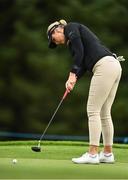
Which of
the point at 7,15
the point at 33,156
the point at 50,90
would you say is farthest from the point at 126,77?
the point at 33,156

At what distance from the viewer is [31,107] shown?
12.7 meters

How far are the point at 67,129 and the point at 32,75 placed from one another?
1.18 metres

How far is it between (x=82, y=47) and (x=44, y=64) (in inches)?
302

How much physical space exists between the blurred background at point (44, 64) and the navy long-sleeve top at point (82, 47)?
7215mm

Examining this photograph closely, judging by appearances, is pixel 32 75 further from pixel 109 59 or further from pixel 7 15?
pixel 109 59

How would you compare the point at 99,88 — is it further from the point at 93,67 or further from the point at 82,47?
the point at 82,47

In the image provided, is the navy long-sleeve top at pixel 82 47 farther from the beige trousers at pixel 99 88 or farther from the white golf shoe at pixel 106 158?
the white golf shoe at pixel 106 158

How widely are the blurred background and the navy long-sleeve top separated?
23.7 ft

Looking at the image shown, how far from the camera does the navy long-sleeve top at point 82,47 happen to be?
4.94 m

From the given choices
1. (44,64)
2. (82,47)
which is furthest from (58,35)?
(44,64)

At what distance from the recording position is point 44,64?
496 inches

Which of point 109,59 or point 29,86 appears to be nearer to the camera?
point 109,59

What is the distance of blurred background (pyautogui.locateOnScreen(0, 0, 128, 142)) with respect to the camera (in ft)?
40.7

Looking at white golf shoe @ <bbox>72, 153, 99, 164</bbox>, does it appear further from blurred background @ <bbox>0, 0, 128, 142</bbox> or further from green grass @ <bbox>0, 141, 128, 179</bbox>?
blurred background @ <bbox>0, 0, 128, 142</bbox>
